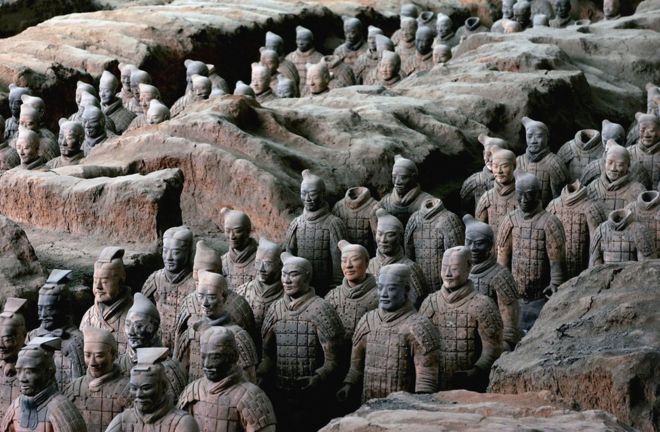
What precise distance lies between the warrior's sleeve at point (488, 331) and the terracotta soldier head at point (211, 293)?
1.55m

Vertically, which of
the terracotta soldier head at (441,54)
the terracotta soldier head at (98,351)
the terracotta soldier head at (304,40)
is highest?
the terracotta soldier head at (304,40)

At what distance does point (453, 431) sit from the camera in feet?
20.5

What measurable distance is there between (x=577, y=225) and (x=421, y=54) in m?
6.55

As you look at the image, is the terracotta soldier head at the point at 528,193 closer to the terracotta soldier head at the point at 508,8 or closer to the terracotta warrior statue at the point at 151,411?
the terracotta warrior statue at the point at 151,411

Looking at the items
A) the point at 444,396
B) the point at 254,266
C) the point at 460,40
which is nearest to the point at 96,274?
the point at 254,266

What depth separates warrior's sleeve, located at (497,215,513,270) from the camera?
11.1 m

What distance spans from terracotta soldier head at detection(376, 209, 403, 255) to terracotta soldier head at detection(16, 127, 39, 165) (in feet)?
12.7

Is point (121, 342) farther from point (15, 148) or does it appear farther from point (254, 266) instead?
point (15, 148)

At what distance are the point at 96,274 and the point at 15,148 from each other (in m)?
4.61

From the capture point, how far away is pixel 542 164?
491 inches

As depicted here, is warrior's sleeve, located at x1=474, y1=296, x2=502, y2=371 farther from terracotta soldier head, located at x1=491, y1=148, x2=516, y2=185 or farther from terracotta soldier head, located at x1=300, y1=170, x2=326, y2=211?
terracotta soldier head, located at x1=491, y1=148, x2=516, y2=185

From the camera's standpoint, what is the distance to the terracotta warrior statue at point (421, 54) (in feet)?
57.2

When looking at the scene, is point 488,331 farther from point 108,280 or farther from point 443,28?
point 443,28

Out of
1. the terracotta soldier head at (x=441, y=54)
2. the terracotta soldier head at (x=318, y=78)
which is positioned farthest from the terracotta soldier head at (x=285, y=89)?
the terracotta soldier head at (x=441, y=54)
